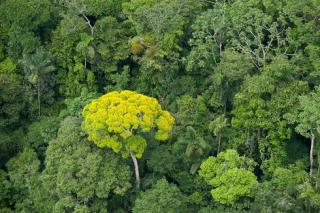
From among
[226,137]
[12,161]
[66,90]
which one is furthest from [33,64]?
[226,137]

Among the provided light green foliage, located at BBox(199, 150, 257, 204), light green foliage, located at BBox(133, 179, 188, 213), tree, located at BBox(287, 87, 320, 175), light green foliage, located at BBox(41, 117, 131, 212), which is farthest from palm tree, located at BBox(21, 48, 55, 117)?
tree, located at BBox(287, 87, 320, 175)

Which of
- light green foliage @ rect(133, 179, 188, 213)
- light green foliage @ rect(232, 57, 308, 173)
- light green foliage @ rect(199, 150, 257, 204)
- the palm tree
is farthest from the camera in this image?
the palm tree

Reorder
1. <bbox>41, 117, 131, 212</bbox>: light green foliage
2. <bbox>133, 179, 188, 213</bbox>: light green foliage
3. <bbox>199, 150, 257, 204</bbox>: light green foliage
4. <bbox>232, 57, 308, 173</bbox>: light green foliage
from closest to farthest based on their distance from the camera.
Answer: <bbox>133, 179, 188, 213</bbox>: light green foliage, <bbox>199, 150, 257, 204</bbox>: light green foliage, <bbox>41, 117, 131, 212</bbox>: light green foliage, <bbox>232, 57, 308, 173</bbox>: light green foliage

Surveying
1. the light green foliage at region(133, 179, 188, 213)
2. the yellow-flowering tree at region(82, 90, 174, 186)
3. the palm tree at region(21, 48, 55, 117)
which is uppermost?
the palm tree at region(21, 48, 55, 117)

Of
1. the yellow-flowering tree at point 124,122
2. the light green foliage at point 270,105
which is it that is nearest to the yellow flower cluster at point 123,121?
the yellow-flowering tree at point 124,122

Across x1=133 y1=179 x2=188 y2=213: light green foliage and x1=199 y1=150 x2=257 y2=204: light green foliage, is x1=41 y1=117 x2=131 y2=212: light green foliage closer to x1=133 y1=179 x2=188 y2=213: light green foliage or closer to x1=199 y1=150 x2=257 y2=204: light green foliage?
x1=133 y1=179 x2=188 y2=213: light green foliage

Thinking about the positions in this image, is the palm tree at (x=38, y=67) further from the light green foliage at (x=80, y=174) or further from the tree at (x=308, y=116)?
the tree at (x=308, y=116)
